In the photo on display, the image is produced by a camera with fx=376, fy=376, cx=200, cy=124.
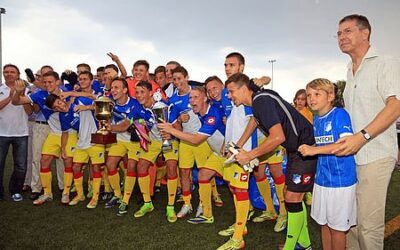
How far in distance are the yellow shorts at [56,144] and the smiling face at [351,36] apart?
4862mm

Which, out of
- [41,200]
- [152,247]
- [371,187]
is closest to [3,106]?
[41,200]

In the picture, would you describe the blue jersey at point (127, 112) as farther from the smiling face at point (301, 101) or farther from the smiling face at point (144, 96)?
the smiling face at point (301, 101)

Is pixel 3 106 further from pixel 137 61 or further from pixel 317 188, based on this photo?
pixel 317 188

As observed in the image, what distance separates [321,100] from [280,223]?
7.60 feet

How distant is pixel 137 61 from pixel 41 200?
9.76 ft

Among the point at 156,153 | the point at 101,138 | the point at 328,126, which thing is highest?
the point at 328,126

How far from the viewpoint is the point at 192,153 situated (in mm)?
5703

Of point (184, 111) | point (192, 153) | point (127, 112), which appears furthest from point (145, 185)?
point (184, 111)

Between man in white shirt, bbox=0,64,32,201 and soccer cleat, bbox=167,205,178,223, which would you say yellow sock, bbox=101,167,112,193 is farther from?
soccer cleat, bbox=167,205,178,223

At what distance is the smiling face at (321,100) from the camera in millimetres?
3424

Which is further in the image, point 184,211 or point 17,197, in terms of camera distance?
point 17,197

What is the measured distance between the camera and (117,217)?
567 centimetres

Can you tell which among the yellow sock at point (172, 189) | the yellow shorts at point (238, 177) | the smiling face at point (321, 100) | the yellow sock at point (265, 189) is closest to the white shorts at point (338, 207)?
the smiling face at point (321, 100)

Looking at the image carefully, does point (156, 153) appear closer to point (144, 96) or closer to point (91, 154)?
point (144, 96)
